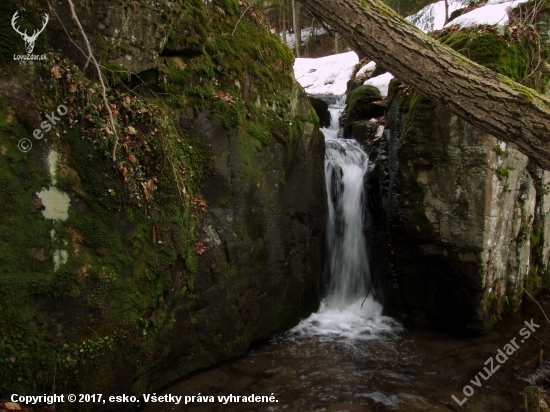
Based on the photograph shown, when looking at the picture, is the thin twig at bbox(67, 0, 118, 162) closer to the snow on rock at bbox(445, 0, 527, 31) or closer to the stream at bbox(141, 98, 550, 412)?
the stream at bbox(141, 98, 550, 412)

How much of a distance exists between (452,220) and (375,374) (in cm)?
258

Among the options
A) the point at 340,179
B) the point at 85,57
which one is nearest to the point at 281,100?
the point at 340,179

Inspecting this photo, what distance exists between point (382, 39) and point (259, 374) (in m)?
4.12

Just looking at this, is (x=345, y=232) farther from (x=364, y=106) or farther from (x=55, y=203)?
(x=55, y=203)

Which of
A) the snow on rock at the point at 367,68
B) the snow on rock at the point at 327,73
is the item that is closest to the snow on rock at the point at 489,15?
the snow on rock at the point at 367,68

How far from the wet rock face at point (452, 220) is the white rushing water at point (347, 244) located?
358 mm

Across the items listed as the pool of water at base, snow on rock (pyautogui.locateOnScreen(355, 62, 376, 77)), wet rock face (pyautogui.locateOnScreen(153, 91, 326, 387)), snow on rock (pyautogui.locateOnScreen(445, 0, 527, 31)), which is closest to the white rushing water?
wet rock face (pyautogui.locateOnScreen(153, 91, 326, 387))

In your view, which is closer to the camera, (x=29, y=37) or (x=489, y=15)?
(x=29, y=37)

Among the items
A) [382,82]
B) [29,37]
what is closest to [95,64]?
[29,37]

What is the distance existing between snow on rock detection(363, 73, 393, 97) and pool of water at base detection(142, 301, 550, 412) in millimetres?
7366

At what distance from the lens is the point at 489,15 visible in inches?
247

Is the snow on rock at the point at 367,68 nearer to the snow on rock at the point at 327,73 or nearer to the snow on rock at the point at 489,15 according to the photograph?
the snow on rock at the point at 327,73

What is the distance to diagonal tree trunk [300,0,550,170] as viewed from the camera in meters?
3.34

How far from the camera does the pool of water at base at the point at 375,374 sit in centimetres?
421
